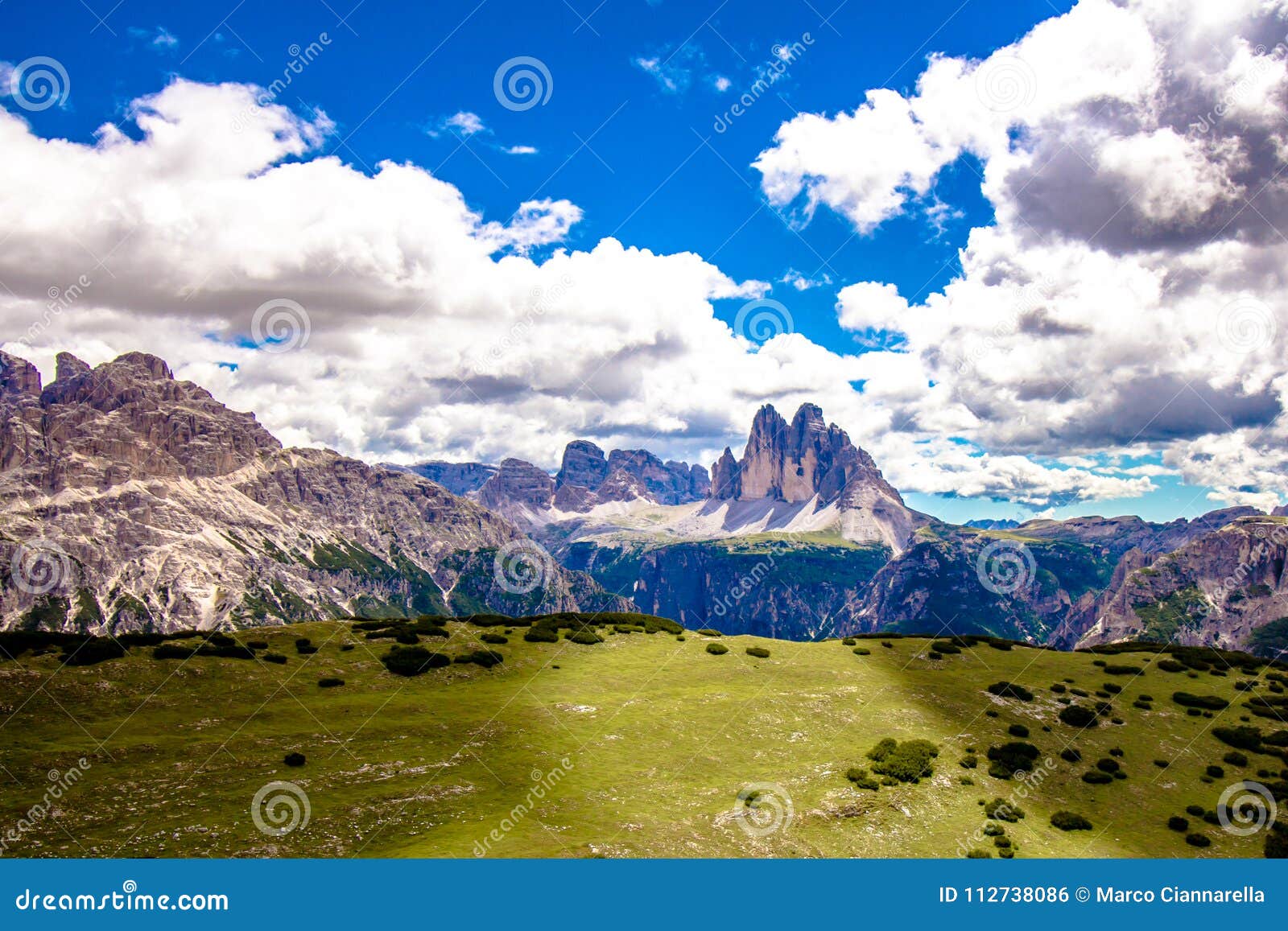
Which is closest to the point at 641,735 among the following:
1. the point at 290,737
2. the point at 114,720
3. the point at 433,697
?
the point at 433,697

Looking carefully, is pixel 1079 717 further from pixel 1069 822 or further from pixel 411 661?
pixel 411 661

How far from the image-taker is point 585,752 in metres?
45.2

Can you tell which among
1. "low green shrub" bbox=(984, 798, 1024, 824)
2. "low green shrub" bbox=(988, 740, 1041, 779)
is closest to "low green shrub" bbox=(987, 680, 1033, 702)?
"low green shrub" bbox=(988, 740, 1041, 779)

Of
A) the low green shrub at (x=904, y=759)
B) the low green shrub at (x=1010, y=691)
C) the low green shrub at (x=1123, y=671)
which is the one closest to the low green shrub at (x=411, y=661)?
the low green shrub at (x=904, y=759)

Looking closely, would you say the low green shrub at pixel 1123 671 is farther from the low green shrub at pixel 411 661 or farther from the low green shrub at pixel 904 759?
the low green shrub at pixel 411 661

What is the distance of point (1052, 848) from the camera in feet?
128

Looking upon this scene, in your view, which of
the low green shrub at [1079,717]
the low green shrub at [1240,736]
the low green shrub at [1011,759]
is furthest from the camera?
the low green shrub at [1079,717]

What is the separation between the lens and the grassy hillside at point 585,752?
34656 mm

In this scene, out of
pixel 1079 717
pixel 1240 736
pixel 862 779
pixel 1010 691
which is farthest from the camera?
pixel 1010 691

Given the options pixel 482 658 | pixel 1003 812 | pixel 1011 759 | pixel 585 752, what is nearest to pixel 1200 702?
pixel 1011 759

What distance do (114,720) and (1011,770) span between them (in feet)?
185

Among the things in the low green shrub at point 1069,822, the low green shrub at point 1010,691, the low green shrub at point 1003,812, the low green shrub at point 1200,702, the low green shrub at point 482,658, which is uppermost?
the low green shrub at point 482,658

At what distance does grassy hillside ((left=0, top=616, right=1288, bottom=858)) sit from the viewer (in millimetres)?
34656

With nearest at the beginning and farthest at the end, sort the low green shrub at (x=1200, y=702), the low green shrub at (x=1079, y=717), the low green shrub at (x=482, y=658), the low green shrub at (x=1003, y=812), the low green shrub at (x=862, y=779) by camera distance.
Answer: the low green shrub at (x=1003, y=812) < the low green shrub at (x=862, y=779) < the low green shrub at (x=1079, y=717) < the low green shrub at (x=1200, y=702) < the low green shrub at (x=482, y=658)
